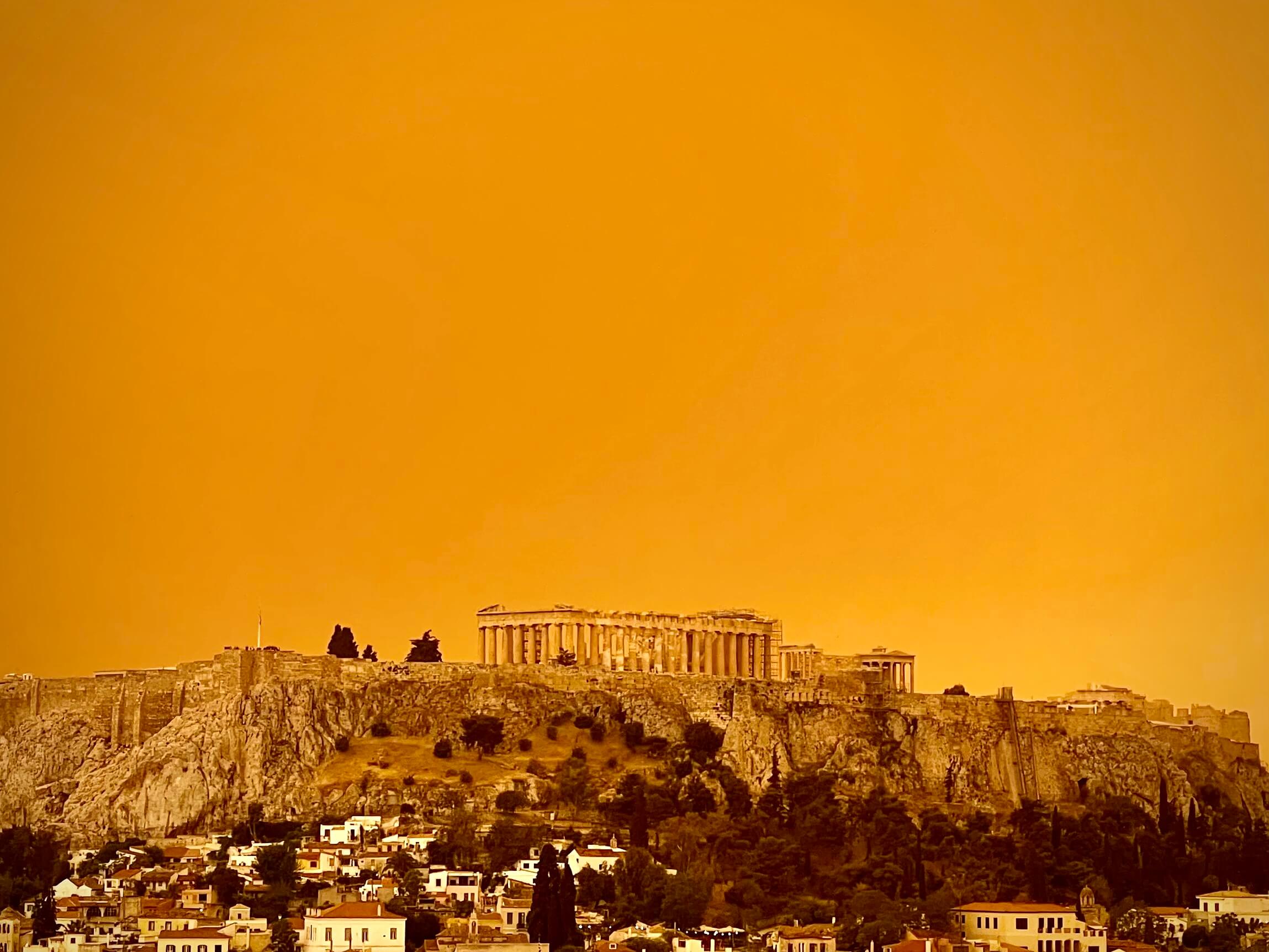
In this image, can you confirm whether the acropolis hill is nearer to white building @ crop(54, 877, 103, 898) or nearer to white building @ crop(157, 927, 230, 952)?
white building @ crop(54, 877, 103, 898)

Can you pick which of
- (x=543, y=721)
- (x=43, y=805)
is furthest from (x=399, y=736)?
(x=43, y=805)

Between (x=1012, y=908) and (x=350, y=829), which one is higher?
(x=350, y=829)

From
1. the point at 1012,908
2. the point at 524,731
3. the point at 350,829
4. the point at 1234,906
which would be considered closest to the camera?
the point at 1012,908

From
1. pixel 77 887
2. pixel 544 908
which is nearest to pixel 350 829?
pixel 77 887

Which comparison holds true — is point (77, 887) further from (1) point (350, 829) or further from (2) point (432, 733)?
(2) point (432, 733)

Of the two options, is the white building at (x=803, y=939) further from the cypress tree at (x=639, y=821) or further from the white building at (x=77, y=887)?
the white building at (x=77, y=887)

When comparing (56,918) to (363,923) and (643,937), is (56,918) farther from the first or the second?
(643,937)

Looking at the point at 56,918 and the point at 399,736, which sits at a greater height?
the point at 399,736
